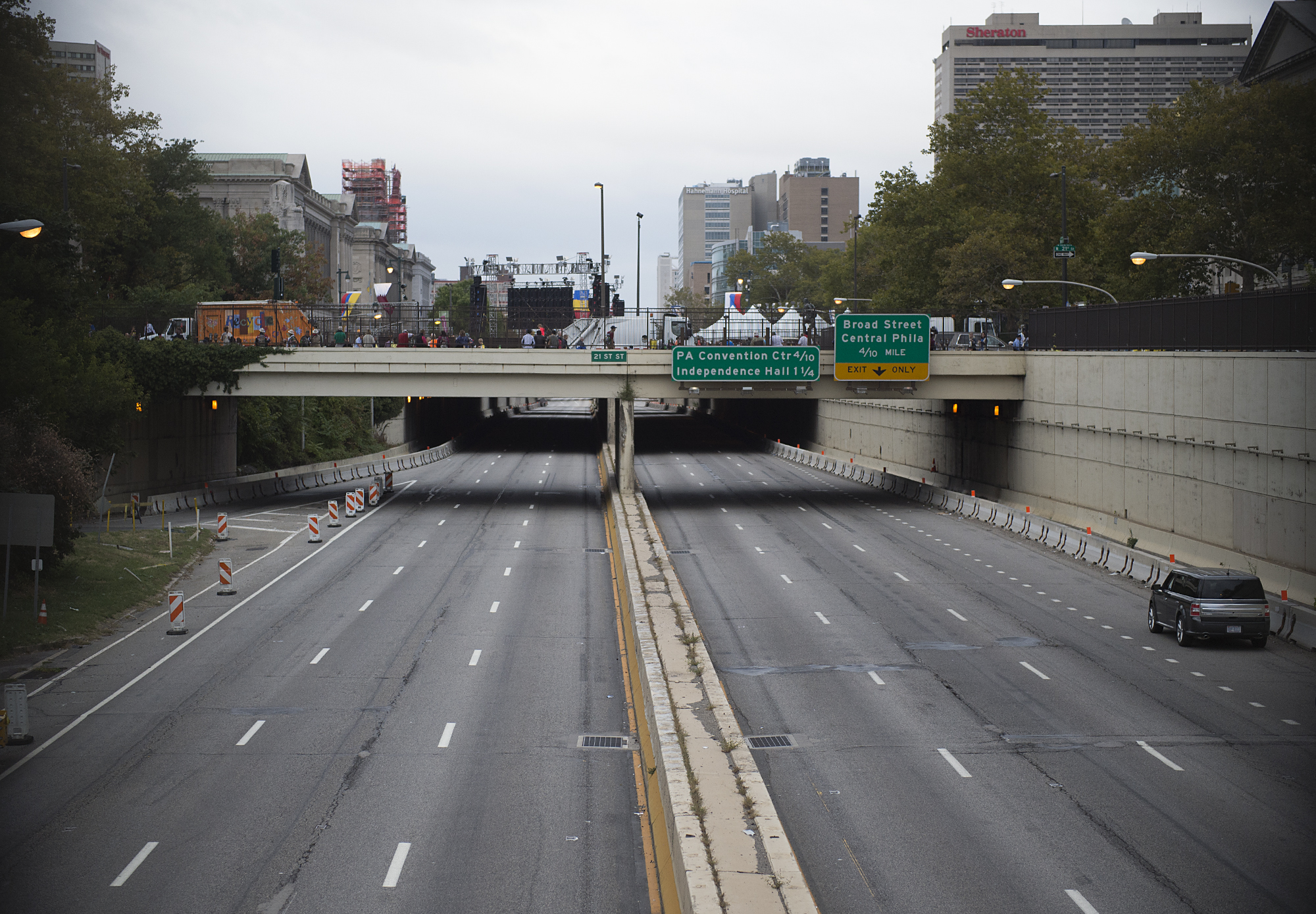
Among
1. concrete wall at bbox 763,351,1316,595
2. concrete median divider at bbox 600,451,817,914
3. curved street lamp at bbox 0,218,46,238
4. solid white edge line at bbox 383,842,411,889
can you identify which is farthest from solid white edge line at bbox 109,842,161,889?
concrete wall at bbox 763,351,1316,595

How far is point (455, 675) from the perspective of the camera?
2175 centimetres

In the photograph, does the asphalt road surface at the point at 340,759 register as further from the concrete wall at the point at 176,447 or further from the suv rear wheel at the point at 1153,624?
the concrete wall at the point at 176,447

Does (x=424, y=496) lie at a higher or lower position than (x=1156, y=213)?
lower

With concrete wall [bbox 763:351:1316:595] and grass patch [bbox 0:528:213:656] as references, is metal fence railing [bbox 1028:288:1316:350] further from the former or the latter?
grass patch [bbox 0:528:213:656]

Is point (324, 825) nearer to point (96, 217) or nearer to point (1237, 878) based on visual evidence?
point (1237, 878)

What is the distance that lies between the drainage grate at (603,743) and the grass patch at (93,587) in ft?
43.9

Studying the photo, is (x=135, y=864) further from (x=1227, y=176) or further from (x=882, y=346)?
(x=1227, y=176)

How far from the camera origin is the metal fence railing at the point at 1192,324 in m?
30.2

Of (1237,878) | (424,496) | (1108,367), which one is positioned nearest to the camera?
(1237,878)

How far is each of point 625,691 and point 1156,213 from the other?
50.4m

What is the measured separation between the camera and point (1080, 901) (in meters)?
11.8

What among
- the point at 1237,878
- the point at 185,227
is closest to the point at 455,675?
the point at 1237,878

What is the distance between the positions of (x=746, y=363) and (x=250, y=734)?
1350 inches

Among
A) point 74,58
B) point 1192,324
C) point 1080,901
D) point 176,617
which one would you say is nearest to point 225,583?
point 176,617
